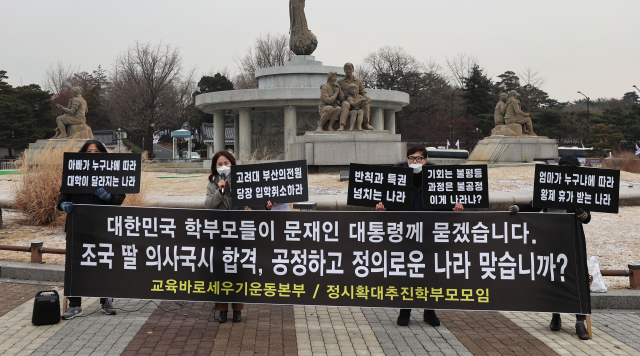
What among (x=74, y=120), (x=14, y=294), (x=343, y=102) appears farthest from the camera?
(x=74, y=120)

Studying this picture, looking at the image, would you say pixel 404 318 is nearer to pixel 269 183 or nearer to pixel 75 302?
pixel 269 183

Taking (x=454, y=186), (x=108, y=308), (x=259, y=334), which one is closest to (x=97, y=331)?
(x=108, y=308)

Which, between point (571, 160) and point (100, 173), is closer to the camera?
point (571, 160)

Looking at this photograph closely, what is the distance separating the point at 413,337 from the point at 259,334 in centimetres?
143

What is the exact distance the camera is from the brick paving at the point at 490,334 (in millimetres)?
4883

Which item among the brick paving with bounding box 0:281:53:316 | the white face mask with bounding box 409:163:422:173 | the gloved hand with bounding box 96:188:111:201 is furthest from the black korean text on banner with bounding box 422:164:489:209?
the brick paving with bounding box 0:281:53:316

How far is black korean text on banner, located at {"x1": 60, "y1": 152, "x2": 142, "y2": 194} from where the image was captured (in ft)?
19.2

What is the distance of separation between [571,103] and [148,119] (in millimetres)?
77773

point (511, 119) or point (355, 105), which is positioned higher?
point (355, 105)

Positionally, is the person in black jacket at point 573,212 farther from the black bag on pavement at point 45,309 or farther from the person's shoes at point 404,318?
the black bag on pavement at point 45,309

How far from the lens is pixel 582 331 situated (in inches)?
205


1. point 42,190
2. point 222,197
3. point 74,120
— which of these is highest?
point 74,120

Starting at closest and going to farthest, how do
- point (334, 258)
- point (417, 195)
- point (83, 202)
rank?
point (334, 258) → point (417, 195) → point (83, 202)

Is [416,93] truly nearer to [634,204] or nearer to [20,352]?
[634,204]
